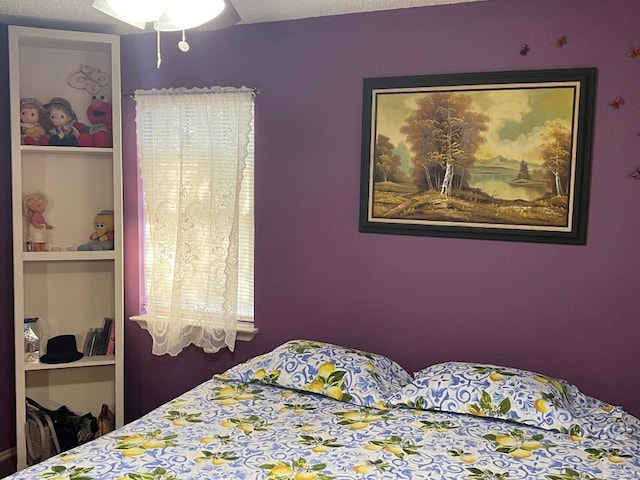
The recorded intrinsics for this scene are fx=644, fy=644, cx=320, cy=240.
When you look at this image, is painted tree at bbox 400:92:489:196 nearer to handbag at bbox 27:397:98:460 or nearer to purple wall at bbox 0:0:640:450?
purple wall at bbox 0:0:640:450

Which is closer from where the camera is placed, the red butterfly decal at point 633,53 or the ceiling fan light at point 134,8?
the ceiling fan light at point 134,8

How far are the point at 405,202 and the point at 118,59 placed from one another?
5.23 feet

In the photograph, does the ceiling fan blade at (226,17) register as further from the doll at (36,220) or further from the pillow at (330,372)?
the doll at (36,220)

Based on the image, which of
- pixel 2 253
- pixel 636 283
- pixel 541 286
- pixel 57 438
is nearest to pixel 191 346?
pixel 57 438

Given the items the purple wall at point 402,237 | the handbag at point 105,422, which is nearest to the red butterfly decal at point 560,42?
the purple wall at point 402,237

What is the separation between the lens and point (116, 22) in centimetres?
320

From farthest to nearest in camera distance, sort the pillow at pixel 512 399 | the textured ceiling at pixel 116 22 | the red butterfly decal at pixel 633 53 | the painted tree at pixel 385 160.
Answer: the painted tree at pixel 385 160 → the textured ceiling at pixel 116 22 → the red butterfly decal at pixel 633 53 → the pillow at pixel 512 399

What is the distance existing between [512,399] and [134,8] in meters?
1.83

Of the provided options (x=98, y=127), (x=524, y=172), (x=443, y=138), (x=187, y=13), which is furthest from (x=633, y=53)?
(x=98, y=127)

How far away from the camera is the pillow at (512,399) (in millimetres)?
2268

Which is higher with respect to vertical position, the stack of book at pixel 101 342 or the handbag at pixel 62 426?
the stack of book at pixel 101 342

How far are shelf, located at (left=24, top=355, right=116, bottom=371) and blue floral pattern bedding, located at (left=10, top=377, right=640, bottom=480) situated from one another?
3.28 ft

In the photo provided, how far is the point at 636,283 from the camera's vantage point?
254 centimetres

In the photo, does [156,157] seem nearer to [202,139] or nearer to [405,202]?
[202,139]
